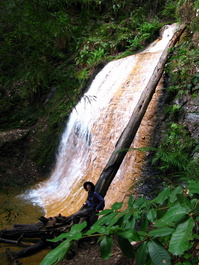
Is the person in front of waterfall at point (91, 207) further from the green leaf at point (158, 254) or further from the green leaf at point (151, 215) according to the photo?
the green leaf at point (158, 254)

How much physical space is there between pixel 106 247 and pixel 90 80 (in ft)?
30.3

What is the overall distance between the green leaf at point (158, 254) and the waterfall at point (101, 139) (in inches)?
159

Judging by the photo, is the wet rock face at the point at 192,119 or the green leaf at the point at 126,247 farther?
the wet rock face at the point at 192,119

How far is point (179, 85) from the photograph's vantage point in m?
5.91

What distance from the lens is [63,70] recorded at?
8.09 meters

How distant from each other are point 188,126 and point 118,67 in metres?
4.72

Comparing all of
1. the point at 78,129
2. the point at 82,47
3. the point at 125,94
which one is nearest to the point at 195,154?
the point at 125,94

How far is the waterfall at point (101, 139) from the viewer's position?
17.5 feet

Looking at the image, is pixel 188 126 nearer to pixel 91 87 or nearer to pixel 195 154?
pixel 195 154

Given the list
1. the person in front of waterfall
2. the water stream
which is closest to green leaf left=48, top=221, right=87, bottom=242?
the person in front of waterfall

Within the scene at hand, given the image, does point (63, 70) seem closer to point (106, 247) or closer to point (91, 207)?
point (91, 207)

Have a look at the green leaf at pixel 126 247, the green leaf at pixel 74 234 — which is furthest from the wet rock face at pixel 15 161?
the green leaf at pixel 126 247

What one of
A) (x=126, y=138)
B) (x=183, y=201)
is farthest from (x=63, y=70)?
(x=183, y=201)

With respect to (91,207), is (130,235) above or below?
above
